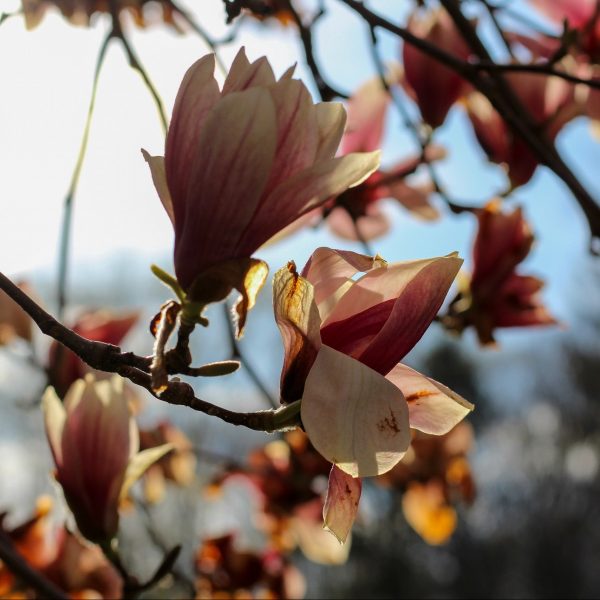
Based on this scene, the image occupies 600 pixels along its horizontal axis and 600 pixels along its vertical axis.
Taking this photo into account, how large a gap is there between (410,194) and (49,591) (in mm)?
595

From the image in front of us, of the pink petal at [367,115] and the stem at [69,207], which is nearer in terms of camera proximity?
the stem at [69,207]

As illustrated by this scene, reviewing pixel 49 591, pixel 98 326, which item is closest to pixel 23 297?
pixel 49 591

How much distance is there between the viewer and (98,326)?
2.94 feet

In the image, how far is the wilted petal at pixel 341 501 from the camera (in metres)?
0.41

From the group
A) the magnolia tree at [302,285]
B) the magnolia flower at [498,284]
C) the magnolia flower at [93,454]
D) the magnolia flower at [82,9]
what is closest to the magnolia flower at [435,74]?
the magnolia tree at [302,285]

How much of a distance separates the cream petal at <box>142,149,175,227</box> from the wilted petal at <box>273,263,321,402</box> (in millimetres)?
63

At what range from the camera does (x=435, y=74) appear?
93cm

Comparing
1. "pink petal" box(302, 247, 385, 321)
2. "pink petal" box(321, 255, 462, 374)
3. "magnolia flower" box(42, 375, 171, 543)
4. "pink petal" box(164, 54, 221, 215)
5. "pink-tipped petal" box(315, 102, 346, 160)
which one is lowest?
"magnolia flower" box(42, 375, 171, 543)

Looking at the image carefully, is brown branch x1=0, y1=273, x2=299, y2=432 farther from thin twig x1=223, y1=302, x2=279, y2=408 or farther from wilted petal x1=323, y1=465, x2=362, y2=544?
thin twig x1=223, y1=302, x2=279, y2=408

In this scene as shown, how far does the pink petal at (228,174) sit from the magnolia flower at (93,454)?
0.25 metres

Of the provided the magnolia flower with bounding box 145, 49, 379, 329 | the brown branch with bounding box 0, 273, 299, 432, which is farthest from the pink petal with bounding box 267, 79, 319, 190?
the brown branch with bounding box 0, 273, 299, 432

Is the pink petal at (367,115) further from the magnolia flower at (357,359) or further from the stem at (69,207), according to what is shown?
the magnolia flower at (357,359)

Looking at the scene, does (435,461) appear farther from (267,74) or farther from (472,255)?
(267,74)

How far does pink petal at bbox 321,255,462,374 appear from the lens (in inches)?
15.5
